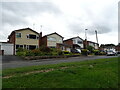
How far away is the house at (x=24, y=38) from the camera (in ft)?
95.8

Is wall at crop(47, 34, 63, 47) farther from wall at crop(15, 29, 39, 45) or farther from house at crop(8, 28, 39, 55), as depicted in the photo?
wall at crop(15, 29, 39, 45)

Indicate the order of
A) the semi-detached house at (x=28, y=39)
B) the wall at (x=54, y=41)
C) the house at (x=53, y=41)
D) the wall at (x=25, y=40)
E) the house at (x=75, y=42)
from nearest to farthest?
1. the semi-detached house at (x=28, y=39)
2. the wall at (x=25, y=40)
3. the house at (x=53, y=41)
4. the wall at (x=54, y=41)
5. the house at (x=75, y=42)

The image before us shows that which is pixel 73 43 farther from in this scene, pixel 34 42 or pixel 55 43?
pixel 34 42

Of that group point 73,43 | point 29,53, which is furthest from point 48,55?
point 73,43

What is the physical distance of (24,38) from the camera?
30.6 meters

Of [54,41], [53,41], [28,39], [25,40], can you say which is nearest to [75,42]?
[54,41]

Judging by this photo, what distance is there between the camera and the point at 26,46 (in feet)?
101

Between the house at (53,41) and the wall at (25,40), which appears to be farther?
the house at (53,41)

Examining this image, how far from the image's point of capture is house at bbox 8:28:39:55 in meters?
29.2

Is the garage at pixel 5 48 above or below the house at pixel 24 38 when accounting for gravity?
below

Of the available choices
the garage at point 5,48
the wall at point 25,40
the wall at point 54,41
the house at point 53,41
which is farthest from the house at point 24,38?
the wall at point 54,41

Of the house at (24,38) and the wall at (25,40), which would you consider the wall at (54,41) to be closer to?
the house at (24,38)

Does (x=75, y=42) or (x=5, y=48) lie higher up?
(x=75, y=42)

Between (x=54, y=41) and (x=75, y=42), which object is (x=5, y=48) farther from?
(x=75, y=42)
